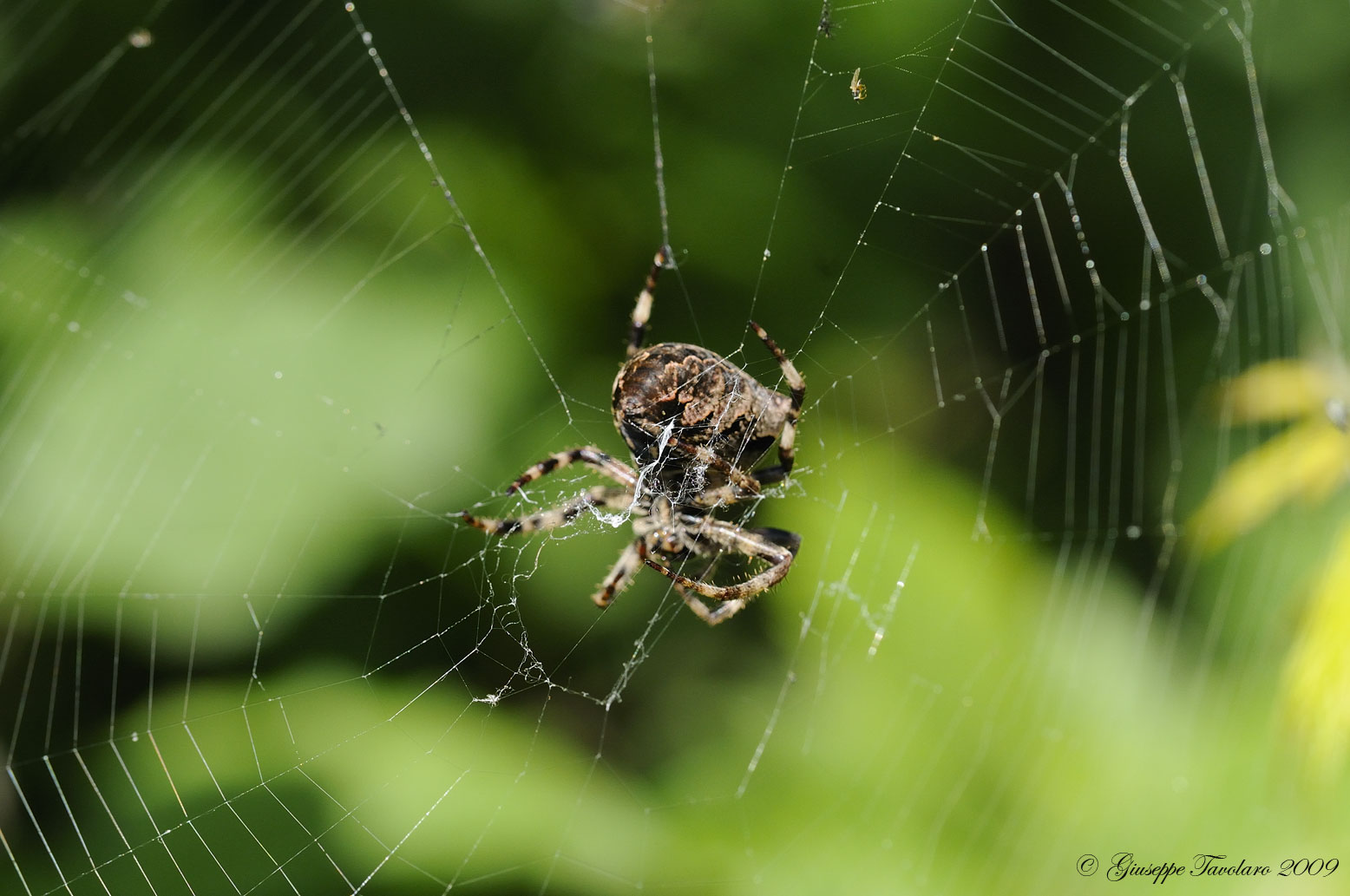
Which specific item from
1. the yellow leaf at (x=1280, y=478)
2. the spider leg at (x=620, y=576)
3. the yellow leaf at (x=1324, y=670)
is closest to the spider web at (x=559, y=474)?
the yellow leaf at (x=1280, y=478)

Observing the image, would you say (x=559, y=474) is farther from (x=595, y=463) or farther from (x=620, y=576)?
(x=620, y=576)

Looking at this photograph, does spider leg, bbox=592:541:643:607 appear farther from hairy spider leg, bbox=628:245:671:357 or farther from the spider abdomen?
hairy spider leg, bbox=628:245:671:357

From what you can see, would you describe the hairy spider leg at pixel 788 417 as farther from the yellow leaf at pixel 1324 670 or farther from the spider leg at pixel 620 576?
the yellow leaf at pixel 1324 670

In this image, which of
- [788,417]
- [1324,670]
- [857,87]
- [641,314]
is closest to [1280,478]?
[1324,670]

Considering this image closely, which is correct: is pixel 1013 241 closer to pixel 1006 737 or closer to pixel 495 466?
pixel 1006 737

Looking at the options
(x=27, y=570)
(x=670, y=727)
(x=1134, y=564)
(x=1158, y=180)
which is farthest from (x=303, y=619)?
(x=1158, y=180)

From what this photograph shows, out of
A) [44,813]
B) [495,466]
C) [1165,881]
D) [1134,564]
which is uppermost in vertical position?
[1134,564]
